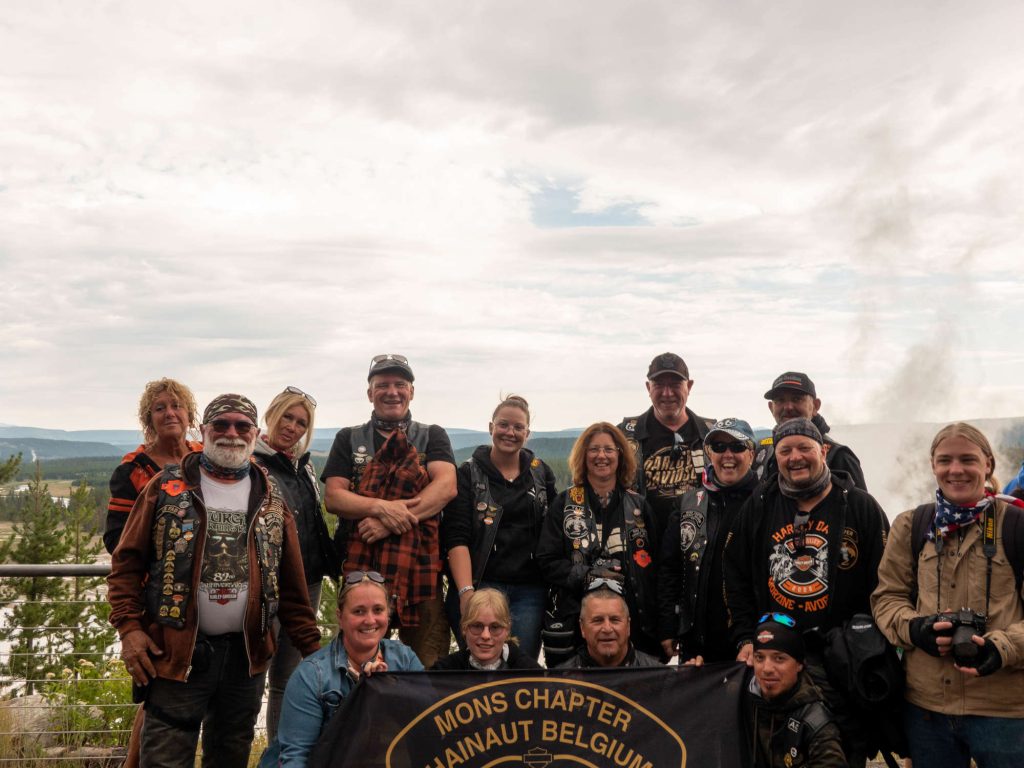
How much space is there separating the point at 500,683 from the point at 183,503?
1.88m

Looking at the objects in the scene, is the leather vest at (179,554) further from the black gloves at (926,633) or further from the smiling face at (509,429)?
the black gloves at (926,633)

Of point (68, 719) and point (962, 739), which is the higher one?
point (962, 739)

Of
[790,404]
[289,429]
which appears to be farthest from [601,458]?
[289,429]

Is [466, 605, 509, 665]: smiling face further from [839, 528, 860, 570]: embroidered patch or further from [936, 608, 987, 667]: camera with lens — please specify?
[936, 608, 987, 667]: camera with lens

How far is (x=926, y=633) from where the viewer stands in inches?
159

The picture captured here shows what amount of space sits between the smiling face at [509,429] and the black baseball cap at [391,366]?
655 mm

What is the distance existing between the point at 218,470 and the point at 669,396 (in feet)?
9.81

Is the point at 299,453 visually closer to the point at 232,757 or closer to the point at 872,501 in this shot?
the point at 232,757

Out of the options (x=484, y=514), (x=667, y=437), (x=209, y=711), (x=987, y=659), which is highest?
(x=667, y=437)

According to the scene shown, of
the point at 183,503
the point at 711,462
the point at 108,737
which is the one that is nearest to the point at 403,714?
the point at 183,503

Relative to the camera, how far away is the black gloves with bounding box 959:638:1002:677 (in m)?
3.86

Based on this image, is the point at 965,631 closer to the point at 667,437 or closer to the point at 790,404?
the point at 790,404

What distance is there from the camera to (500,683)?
4.34 metres

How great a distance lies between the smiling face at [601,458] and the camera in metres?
5.51
